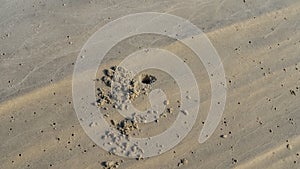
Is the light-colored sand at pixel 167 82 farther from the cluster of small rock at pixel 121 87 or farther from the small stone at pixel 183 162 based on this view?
the cluster of small rock at pixel 121 87

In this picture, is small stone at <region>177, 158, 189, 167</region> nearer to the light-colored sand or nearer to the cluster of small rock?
the light-colored sand

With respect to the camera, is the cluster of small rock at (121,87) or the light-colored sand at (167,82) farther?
the cluster of small rock at (121,87)

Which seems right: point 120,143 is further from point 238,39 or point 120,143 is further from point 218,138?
point 238,39

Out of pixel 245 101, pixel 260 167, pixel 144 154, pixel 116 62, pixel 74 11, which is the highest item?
pixel 74 11

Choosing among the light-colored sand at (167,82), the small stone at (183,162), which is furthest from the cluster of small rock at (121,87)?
the small stone at (183,162)

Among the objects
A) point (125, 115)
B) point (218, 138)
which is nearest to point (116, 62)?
point (125, 115)

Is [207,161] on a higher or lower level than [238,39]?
lower

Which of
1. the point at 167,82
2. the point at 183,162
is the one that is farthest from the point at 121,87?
the point at 183,162

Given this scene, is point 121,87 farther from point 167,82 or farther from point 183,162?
point 183,162
